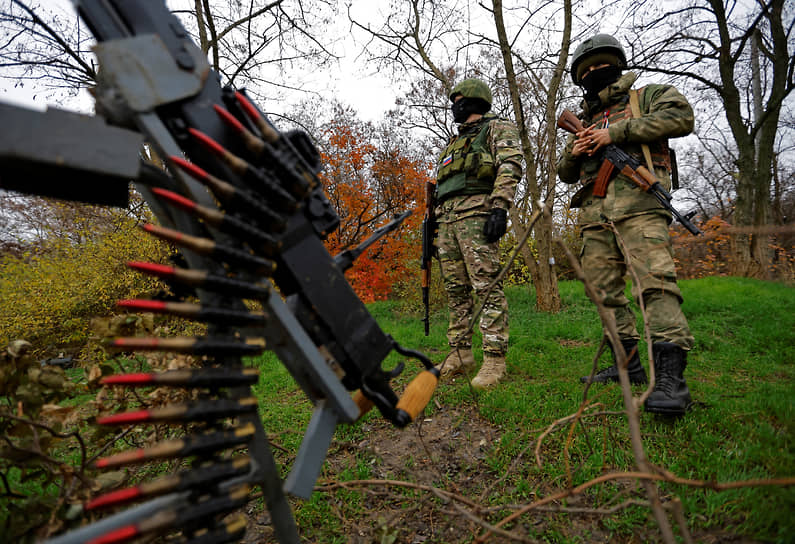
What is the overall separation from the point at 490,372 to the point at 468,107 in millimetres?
2646

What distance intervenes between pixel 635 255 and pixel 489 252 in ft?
3.79

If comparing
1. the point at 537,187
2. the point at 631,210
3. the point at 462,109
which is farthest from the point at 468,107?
the point at 537,187

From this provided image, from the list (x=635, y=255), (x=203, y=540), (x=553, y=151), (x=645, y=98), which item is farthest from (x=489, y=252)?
(x=553, y=151)

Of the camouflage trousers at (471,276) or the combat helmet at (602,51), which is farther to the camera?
the camouflage trousers at (471,276)

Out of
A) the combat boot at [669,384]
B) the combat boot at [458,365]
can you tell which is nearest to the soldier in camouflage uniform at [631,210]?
the combat boot at [669,384]

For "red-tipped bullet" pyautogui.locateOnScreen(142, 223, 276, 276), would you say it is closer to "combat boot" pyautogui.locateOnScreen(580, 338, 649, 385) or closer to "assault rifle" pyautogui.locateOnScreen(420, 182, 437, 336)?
"combat boot" pyautogui.locateOnScreen(580, 338, 649, 385)

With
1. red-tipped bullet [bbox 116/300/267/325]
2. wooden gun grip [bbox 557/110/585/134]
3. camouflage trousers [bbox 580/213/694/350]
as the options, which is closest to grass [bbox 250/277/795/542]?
camouflage trousers [bbox 580/213/694/350]

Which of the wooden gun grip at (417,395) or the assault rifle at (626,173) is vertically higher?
the assault rifle at (626,173)

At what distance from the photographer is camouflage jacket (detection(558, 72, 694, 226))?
2486 mm

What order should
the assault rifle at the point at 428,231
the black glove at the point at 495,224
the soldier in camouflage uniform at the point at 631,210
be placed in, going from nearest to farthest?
the soldier in camouflage uniform at the point at 631,210 < the black glove at the point at 495,224 < the assault rifle at the point at 428,231

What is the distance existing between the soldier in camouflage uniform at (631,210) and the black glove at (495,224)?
652mm

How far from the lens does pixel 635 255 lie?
8.13 feet

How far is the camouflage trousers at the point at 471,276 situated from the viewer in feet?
10.4

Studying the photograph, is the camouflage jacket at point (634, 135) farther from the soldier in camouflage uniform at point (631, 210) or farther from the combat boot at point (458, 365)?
the combat boot at point (458, 365)
